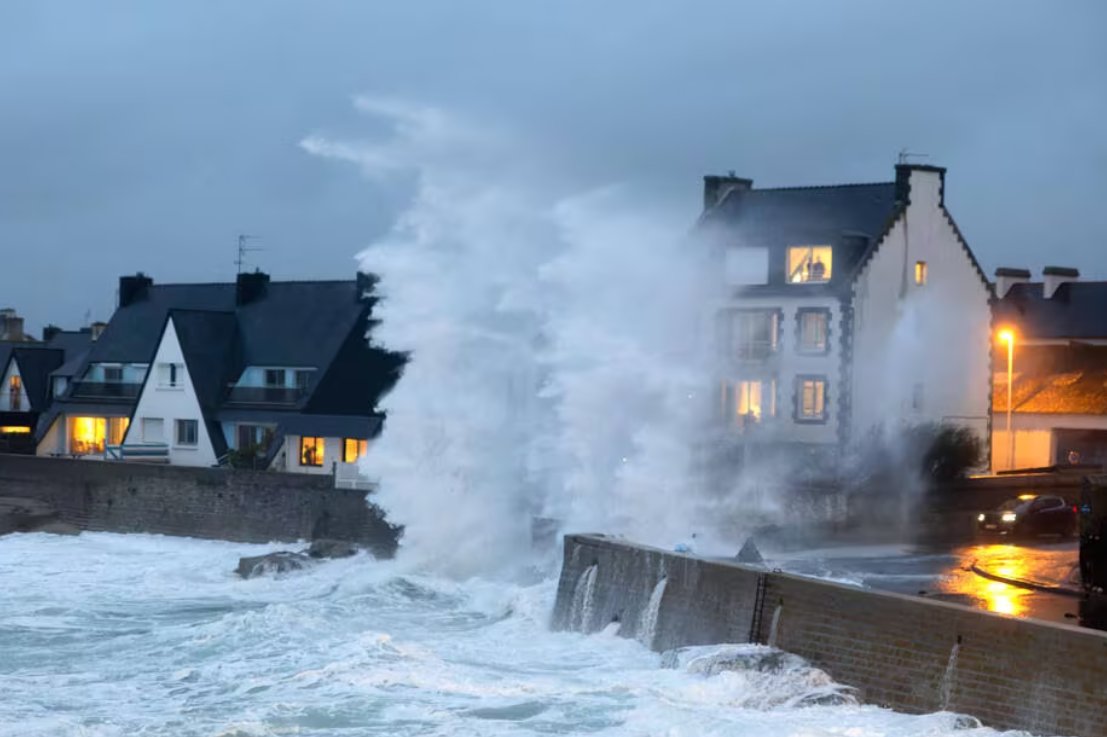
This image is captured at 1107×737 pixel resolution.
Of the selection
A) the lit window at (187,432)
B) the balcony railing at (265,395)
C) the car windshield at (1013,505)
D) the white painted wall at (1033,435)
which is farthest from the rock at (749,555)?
the lit window at (187,432)

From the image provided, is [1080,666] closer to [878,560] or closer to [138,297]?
[878,560]

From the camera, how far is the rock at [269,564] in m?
35.7

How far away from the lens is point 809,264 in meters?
40.9

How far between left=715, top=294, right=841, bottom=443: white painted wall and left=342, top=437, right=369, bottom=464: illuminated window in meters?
10.4

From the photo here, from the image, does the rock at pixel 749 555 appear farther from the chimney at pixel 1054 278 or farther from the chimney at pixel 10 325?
the chimney at pixel 10 325

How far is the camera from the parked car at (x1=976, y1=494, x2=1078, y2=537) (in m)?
34.4

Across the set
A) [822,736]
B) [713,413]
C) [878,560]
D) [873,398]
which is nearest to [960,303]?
Result: [873,398]

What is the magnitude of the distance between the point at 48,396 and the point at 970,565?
126 ft

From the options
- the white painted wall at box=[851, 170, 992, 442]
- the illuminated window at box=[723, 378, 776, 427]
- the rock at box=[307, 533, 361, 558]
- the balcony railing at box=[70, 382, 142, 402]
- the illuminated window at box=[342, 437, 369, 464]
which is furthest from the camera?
the balcony railing at box=[70, 382, 142, 402]

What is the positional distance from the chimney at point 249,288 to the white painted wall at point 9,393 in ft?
30.8

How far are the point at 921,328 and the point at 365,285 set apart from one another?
17.9 m

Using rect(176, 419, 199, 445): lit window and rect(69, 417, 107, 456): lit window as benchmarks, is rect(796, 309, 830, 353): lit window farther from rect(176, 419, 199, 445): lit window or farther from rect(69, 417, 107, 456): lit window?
rect(69, 417, 107, 456): lit window

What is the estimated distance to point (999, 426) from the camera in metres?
46.6

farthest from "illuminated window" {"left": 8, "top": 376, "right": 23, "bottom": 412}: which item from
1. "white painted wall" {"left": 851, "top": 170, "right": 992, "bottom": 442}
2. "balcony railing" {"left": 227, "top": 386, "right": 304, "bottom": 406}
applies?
"white painted wall" {"left": 851, "top": 170, "right": 992, "bottom": 442}
